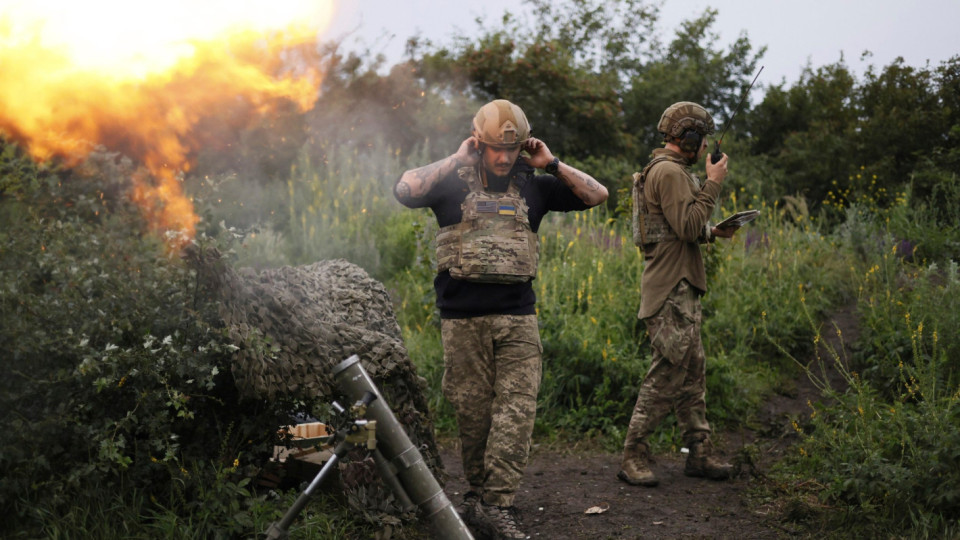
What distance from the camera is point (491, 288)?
15.4 ft

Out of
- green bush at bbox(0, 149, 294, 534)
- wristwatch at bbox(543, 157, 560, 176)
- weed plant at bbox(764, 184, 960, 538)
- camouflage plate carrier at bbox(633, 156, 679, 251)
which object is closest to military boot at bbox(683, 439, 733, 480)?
weed plant at bbox(764, 184, 960, 538)

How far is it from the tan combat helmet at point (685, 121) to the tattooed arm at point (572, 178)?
901mm

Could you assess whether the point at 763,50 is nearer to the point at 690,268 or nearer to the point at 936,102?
the point at 936,102

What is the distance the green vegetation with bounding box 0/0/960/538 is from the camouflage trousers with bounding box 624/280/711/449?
73cm

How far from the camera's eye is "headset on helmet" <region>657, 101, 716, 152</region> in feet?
17.9

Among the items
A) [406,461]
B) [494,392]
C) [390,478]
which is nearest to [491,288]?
[494,392]

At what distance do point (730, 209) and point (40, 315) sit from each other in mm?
8354

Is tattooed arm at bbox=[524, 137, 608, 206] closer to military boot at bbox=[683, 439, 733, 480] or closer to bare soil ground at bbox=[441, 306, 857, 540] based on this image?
bare soil ground at bbox=[441, 306, 857, 540]

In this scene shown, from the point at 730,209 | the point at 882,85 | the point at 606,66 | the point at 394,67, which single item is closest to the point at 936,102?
the point at 882,85

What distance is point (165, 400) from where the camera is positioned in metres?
4.14

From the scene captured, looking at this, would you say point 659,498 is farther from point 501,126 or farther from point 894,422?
point 501,126

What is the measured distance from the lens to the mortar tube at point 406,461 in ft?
11.8

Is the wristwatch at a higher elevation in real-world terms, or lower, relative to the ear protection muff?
lower

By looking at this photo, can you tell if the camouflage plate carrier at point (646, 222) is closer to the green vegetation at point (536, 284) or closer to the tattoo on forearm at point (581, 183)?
the tattoo on forearm at point (581, 183)
